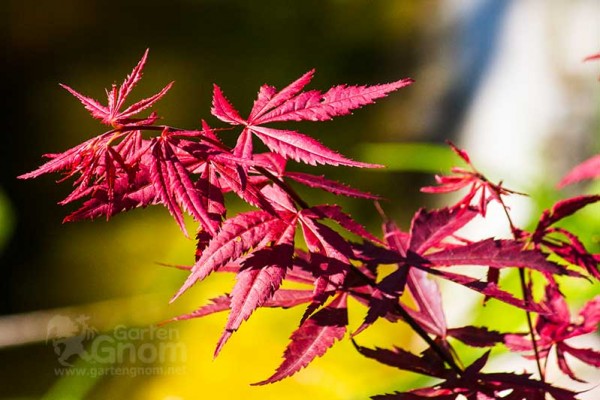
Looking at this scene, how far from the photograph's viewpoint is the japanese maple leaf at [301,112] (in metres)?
0.48

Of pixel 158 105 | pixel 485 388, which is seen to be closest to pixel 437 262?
pixel 485 388

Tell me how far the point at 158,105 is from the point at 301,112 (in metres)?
2.43

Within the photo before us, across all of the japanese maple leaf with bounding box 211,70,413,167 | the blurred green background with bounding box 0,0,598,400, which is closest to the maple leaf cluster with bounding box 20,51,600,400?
the japanese maple leaf with bounding box 211,70,413,167

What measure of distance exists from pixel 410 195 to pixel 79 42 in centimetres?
173

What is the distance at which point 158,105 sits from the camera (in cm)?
282

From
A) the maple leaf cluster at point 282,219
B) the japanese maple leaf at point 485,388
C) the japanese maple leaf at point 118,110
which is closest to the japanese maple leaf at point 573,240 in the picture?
the maple leaf cluster at point 282,219

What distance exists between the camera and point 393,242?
2.13 feet

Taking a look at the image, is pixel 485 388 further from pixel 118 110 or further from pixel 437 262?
pixel 118 110

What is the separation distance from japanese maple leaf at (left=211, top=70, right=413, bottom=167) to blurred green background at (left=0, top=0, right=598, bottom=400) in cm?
152

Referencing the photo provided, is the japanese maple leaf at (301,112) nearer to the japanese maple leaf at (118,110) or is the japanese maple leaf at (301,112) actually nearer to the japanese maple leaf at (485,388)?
the japanese maple leaf at (118,110)

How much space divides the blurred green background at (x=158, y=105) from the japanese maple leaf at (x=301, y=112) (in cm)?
152

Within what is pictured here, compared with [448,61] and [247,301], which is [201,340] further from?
[448,61]

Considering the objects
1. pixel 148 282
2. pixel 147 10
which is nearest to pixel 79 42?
pixel 147 10

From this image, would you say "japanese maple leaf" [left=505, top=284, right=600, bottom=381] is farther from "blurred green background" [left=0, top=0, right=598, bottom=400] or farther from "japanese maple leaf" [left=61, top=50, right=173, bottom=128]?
"blurred green background" [left=0, top=0, right=598, bottom=400]
